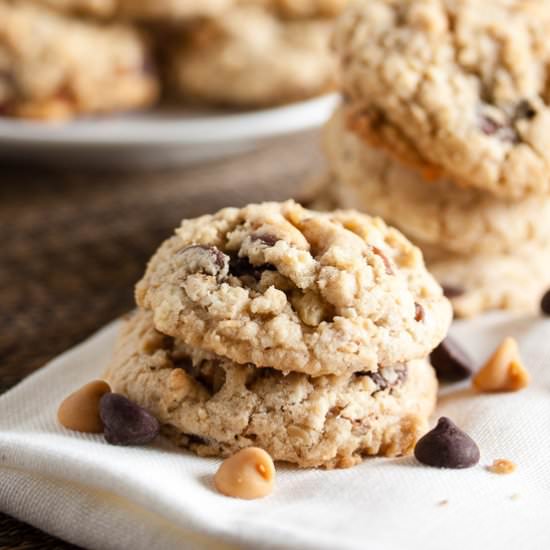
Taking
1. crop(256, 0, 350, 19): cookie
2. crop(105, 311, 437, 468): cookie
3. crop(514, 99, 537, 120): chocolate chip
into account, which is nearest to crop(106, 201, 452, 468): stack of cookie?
crop(105, 311, 437, 468): cookie

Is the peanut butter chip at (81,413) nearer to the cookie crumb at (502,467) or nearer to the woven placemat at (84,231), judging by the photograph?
the woven placemat at (84,231)

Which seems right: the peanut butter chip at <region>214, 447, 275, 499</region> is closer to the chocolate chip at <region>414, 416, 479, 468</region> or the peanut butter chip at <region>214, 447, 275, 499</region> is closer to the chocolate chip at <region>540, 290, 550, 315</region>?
the chocolate chip at <region>414, 416, 479, 468</region>

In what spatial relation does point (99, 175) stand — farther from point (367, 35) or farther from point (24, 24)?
point (367, 35)

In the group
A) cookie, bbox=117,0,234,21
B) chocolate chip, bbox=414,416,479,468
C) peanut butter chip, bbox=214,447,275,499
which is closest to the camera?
peanut butter chip, bbox=214,447,275,499

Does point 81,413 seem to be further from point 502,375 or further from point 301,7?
point 301,7

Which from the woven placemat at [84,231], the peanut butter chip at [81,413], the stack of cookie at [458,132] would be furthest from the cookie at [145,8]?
the peanut butter chip at [81,413]

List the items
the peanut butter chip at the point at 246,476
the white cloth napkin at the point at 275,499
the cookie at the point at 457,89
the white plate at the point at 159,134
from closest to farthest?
1. the white cloth napkin at the point at 275,499
2. the peanut butter chip at the point at 246,476
3. the cookie at the point at 457,89
4. the white plate at the point at 159,134
